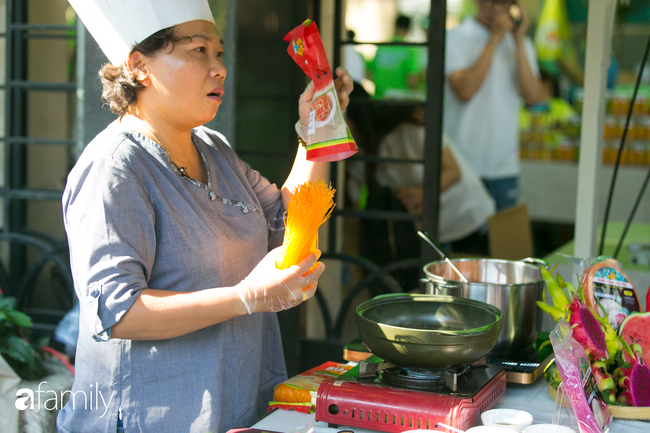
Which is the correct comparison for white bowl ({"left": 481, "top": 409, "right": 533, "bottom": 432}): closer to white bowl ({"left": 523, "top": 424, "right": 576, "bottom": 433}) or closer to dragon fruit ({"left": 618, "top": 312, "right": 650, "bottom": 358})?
white bowl ({"left": 523, "top": 424, "right": 576, "bottom": 433})

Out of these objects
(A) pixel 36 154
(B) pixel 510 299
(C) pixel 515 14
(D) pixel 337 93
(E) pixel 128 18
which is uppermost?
(C) pixel 515 14

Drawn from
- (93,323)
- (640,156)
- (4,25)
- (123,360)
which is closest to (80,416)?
(123,360)

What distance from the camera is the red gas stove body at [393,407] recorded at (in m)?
1.24

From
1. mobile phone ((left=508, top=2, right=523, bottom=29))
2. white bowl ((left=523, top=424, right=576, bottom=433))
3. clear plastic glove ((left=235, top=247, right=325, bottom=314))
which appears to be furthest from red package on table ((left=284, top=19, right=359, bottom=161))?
mobile phone ((left=508, top=2, right=523, bottom=29))

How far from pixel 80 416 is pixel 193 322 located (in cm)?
40

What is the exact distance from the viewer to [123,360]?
1.42m

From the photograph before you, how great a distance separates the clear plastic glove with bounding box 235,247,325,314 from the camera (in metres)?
1.29

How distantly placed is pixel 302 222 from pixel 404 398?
0.41m

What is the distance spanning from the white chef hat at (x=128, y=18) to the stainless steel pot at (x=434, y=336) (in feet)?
2.59

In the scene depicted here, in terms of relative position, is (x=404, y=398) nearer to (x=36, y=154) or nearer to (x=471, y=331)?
(x=471, y=331)

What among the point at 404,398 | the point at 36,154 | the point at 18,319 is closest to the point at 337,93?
the point at 404,398

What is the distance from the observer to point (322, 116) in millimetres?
1615

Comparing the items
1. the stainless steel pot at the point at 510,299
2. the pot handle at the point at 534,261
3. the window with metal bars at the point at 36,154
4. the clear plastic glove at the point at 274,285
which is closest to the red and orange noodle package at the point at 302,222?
the clear plastic glove at the point at 274,285

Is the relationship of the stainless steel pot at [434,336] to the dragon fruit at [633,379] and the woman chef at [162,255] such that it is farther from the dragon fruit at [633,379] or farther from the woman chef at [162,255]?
the dragon fruit at [633,379]
